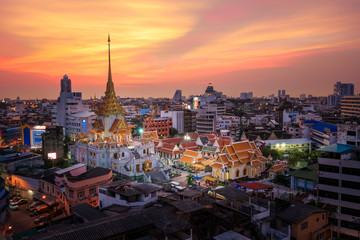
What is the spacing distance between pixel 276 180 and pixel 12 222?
89.3ft

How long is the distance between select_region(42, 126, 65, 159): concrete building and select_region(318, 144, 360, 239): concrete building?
37540 millimetres

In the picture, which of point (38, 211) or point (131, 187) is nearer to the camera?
point (131, 187)

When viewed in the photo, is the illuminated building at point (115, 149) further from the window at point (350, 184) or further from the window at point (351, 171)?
the window at point (351, 171)

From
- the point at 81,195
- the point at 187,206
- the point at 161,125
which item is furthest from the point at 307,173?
the point at 161,125

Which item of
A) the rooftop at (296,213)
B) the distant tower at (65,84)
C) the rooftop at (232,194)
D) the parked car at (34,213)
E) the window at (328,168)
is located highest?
the distant tower at (65,84)

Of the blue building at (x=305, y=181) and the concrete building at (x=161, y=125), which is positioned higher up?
the concrete building at (x=161, y=125)

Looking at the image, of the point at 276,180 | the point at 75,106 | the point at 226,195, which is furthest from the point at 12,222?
the point at 75,106

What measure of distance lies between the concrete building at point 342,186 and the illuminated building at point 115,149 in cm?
1906

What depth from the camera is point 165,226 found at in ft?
47.1

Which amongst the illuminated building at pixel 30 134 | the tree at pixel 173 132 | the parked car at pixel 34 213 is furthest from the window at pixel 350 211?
the illuminated building at pixel 30 134

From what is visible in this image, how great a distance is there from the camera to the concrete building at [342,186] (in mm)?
22859

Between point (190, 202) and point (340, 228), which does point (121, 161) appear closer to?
point (190, 202)

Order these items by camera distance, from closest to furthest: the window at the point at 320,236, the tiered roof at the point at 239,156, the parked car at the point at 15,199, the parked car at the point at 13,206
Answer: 1. the window at the point at 320,236
2. the parked car at the point at 13,206
3. the parked car at the point at 15,199
4. the tiered roof at the point at 239,156

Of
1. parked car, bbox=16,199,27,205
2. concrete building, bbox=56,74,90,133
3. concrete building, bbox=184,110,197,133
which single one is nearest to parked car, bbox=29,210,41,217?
parked car, bbox=16,199,27,205
